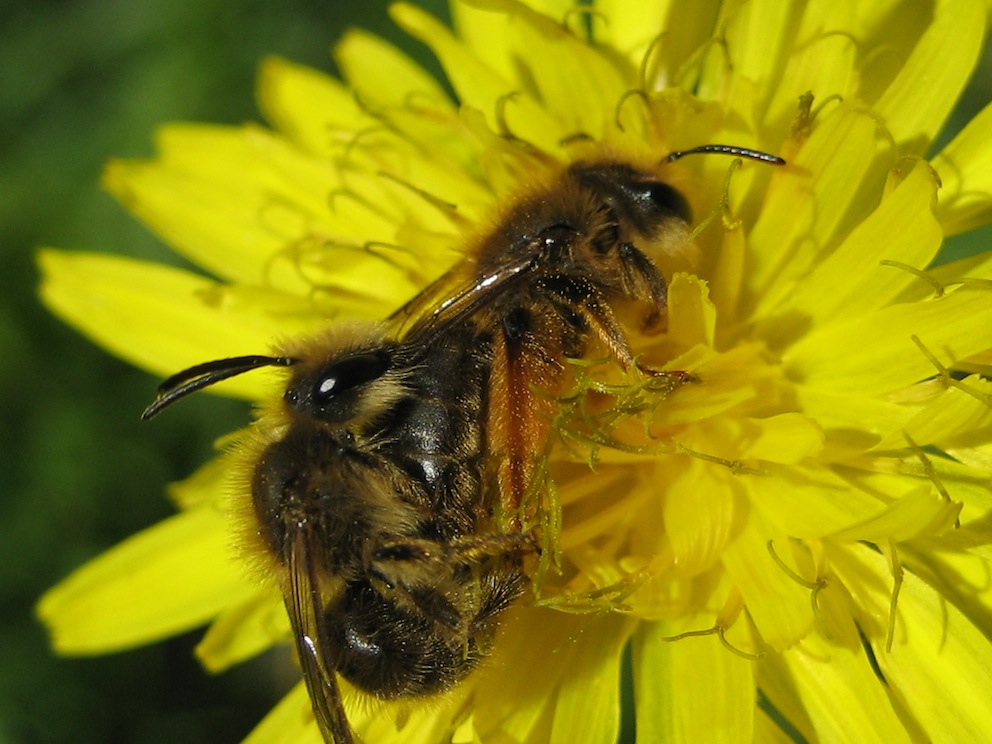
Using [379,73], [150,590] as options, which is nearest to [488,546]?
[150,590]

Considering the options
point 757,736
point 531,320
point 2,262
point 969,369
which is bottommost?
point 757,736

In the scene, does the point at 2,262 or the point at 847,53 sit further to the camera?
the point at 2,262

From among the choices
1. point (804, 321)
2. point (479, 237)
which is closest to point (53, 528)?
point (479, 237)

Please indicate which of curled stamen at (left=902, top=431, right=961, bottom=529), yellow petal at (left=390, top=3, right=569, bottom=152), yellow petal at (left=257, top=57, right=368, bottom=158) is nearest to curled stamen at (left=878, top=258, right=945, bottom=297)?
curled stamen at (left=902, top=431, right=961, bottom=529)

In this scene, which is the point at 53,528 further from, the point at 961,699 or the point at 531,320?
the point at 961,699

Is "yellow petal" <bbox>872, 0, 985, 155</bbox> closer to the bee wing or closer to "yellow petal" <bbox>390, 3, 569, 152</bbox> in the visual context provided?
"yellow petal" <bbox>390, 3, 569, 152</bbox>

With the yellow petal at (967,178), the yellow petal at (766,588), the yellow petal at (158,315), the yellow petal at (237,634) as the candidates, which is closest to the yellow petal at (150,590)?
the yellow petal at (237,634)

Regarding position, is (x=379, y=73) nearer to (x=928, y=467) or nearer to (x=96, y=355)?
(x=96, y=355)
